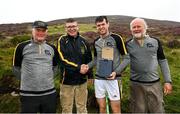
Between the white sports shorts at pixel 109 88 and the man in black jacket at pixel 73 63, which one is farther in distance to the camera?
the man in black jacket at pixel 73 63

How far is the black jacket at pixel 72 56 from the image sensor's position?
860cm

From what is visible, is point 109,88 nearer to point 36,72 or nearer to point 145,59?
point 145,59

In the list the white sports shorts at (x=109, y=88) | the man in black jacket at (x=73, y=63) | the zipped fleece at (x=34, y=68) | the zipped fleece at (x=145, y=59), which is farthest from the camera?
the man in black jacket at (x=73, y=63)

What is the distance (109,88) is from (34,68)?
6.05 ft

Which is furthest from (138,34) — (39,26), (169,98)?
(169,98)

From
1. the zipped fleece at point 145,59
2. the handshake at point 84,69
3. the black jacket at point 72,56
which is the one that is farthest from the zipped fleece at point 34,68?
the zipped fleece at point 145,59

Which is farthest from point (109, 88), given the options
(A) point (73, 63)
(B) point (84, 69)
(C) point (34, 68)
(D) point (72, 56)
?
(C) point (34, 68)

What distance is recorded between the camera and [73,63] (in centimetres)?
859

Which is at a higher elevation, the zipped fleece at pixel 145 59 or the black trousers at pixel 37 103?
the zipped fleece at pixel 145 59

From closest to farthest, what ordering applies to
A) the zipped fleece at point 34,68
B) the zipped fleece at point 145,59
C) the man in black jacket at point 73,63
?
the zipped fleece at point 34,68, the zipped fleece at point 145,59, the man in black jacket at point 73,63

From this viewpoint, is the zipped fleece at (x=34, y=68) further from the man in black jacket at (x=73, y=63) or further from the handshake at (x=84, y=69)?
the handshake at (x=84, y=69)

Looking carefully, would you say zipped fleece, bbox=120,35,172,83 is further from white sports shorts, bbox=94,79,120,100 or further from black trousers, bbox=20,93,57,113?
black trousers, bbox=20,93,57,113

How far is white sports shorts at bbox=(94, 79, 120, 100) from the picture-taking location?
8.52 metres

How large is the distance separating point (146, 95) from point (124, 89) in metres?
3.31
